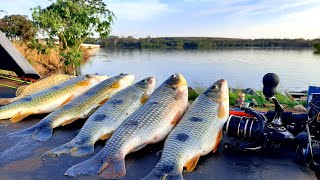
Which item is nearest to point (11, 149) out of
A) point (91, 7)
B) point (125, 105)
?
point (125, 105)

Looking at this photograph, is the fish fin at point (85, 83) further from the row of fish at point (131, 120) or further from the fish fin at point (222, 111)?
the fish fin at point (222, 111)

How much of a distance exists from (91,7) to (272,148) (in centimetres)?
1612

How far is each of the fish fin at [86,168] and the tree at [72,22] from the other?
1470 centimetres

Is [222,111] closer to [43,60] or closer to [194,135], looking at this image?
[194,135]

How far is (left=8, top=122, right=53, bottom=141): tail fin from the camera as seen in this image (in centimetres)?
462

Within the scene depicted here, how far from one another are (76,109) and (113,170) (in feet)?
6.96

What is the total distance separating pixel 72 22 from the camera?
57.8ft

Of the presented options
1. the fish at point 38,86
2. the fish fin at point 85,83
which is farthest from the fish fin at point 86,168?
the fish at point 38,86

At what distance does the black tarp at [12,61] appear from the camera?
27.5 ft

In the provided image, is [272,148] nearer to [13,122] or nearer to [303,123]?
[303,123]

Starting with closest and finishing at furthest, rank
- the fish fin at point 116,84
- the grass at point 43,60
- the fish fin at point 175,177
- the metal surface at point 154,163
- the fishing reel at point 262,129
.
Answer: the fish fin at point 175,177, the metal surface at point 154,163, the fishing reel at point 262,129, the fish fin at point 116,84, the grass at point 43,60

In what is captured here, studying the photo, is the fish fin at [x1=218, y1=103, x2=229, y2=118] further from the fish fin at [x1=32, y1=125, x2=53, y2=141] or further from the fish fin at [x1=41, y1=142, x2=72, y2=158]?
the fish fin at [x1=32, y1=125, x2=53, y2=141]

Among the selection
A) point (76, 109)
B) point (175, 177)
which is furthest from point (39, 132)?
point (175, 177)

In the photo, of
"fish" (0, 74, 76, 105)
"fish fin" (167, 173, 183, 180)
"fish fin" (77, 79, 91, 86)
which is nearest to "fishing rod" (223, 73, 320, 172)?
"fish fin" (167, 173, 183, 180)
